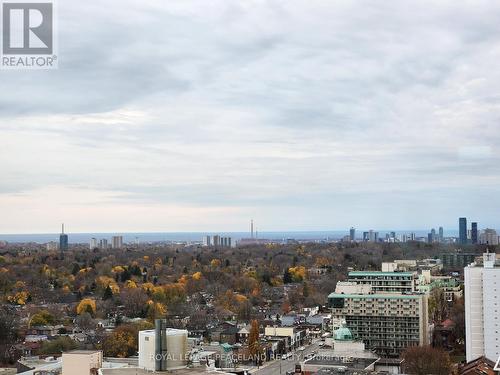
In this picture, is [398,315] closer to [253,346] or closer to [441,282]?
[253,346]

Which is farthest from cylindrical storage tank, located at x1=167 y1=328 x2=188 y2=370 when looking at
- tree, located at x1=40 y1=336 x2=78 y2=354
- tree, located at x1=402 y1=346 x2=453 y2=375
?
tree, located at x1=40 y1=336 x2=78 y2=354

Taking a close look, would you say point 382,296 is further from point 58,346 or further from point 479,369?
point 58,346

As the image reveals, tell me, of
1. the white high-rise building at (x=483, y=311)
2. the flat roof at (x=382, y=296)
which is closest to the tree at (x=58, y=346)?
the flat roof at (x=382, y=296)

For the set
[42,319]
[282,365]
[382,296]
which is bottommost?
[282,365]

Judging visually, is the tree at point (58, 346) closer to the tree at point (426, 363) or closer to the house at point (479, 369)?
the tree at point (426, 363)

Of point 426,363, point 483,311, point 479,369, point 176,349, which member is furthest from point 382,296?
point 176,349

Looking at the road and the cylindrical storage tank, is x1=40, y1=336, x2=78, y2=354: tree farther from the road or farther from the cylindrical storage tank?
the cylindrical storage tank
